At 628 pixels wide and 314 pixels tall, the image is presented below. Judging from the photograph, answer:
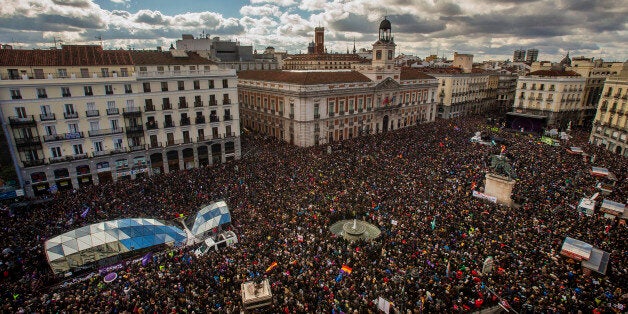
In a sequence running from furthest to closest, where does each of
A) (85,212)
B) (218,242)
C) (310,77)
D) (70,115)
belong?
(310,77), (70,115), (85,212), (218,242)

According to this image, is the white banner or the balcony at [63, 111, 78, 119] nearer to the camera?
the white banner

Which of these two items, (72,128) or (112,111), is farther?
(112,111)

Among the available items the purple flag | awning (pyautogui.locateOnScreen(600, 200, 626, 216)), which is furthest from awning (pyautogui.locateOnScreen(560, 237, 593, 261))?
the purple flag

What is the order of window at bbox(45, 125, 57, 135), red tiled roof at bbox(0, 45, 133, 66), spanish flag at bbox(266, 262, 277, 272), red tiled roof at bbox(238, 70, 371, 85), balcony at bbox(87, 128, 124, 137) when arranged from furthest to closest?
red tiled roof at bbox(238, 70, 371, 85) < balcony at bbox(87, 128, 124, 137) < window at bbox(45, 125, 57, 135) < red tiled roof at bbox(0, 45, 133, 66) < spanish flag at bbox(266, 262, 277, 272)

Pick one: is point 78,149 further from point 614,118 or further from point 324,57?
point 324,57

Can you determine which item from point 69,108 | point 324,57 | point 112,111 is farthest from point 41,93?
point 324,57

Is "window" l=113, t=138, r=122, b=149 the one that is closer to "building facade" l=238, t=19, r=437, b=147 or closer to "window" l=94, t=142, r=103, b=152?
"window" l=94, t=142, r=103, b=152
